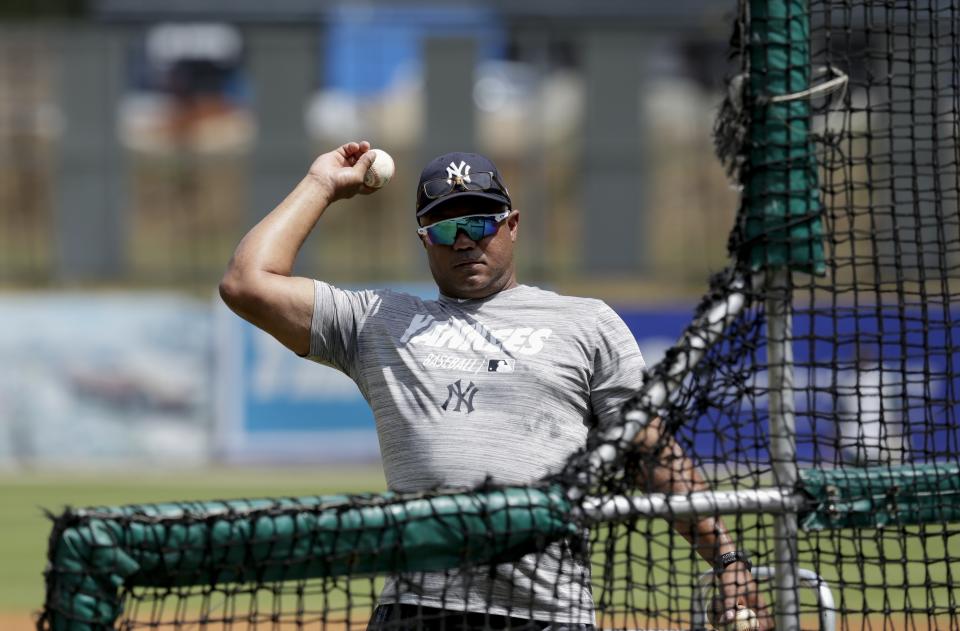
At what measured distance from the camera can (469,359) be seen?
3598 millimetres

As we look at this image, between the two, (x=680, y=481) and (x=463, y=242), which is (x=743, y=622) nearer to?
(x=680, y=481)

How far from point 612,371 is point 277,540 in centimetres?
114

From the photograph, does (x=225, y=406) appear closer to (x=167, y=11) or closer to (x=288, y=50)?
(x=288, y=50)

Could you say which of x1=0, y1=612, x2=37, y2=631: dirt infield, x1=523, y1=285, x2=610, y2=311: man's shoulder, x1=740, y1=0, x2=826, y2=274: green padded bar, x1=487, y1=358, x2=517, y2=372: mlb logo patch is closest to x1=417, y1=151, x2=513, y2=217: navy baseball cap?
x1=523, y1=285, x2=610, y2=311: man's shoulder

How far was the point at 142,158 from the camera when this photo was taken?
26297 mm

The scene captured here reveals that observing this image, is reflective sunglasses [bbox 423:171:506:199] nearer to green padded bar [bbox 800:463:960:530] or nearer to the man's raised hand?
the man's raised hand

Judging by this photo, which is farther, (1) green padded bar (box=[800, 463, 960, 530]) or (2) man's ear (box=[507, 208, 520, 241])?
(2) man's ear (box=[507, 208, 520, 241])

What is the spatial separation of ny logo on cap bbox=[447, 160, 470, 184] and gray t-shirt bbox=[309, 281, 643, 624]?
34 cm

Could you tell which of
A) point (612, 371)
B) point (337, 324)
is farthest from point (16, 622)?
point (612, 371)

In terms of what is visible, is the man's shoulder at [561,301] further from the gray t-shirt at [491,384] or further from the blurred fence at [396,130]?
the blurred fence at [396,130]

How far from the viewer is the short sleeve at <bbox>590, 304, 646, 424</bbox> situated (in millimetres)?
3586

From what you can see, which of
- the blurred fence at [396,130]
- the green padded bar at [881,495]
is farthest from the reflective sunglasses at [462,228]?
the blurred fence at [396,130]

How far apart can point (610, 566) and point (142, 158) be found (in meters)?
24.2

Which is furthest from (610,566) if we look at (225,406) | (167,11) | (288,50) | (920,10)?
(167,11)
